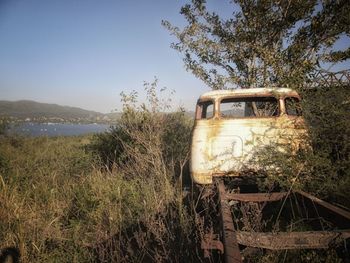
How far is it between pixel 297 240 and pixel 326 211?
0.94m

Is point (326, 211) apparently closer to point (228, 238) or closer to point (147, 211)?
point (228, 238)

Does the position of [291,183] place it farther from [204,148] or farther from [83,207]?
[83,207]

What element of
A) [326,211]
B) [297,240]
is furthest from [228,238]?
[326,211]

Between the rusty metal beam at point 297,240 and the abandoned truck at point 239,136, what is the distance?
6.18 feet

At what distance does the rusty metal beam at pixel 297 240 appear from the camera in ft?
7.18

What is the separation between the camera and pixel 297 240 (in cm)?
221

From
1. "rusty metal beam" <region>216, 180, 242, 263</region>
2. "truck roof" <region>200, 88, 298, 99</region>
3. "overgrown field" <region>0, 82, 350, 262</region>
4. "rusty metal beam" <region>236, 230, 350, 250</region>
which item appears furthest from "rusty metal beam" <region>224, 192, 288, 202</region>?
"truck roof" <region>200, 88, 298, 99</region>

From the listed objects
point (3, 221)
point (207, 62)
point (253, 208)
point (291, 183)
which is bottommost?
point (3, 221)

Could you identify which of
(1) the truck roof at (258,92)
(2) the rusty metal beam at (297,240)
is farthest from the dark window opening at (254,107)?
(2) the rusty metal beam at (297,240)

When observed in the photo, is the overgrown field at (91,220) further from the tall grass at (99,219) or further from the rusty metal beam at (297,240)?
the rusty metal beam at (297,240)

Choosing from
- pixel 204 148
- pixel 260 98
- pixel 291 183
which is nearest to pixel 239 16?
pixel 260 98

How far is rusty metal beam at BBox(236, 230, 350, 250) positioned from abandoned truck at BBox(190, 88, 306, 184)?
1.88 meters

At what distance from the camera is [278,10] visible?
7.21 meters

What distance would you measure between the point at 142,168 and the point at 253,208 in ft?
10.7
